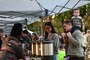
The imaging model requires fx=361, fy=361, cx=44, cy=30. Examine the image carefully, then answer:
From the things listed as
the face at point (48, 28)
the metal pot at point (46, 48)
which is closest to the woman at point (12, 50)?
the metal pot at point (46, 48)

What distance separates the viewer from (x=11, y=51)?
7.00 metres

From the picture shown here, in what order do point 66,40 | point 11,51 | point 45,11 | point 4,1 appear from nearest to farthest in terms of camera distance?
point 11,51, point 66,40, point 4,1, point 45,11

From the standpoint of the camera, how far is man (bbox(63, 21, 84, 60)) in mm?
8867

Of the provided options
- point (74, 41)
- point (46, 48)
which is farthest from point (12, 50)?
point (74, 41)

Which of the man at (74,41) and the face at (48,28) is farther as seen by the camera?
the face at (48,28)

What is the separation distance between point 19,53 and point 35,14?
24.9 ft

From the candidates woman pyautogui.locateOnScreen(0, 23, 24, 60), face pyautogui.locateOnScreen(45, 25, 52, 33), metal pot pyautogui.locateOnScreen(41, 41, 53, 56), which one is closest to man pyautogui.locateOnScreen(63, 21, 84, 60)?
face pyautogui.locateOnScreen(45, 25, 52, 33)

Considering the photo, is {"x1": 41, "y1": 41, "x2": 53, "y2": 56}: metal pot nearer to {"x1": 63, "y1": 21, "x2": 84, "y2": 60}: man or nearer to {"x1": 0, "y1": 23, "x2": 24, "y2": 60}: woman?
{"x1": 0, "y1": 23, "x2": 24, "y2": 60}: woman

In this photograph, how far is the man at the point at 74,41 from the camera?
887 cm

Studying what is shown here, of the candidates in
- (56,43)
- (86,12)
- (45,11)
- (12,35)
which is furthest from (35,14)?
(86,12)

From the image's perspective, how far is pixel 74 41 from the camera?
29.1 ft

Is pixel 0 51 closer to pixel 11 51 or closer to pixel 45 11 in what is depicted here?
pixel 11 51

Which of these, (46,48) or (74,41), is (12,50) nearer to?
(46,48)

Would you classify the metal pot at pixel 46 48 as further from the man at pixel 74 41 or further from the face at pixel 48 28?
the face at pixel 48 28
